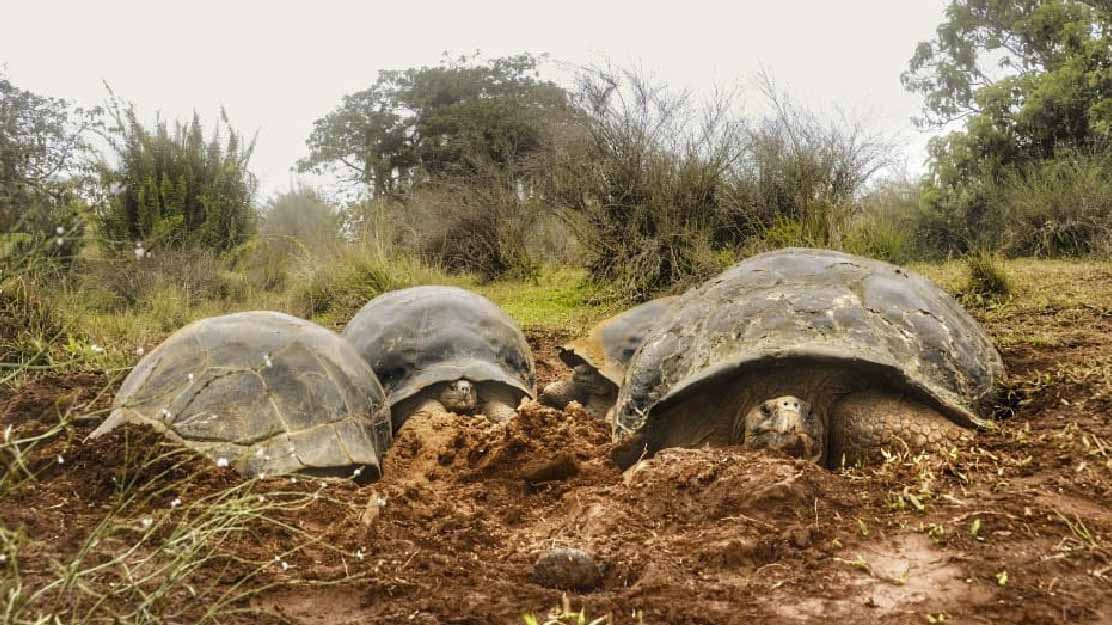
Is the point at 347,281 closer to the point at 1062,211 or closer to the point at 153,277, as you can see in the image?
the point at 153,277

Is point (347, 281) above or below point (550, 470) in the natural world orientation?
above

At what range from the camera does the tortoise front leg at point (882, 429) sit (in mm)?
3268

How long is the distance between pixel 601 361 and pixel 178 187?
303 inches

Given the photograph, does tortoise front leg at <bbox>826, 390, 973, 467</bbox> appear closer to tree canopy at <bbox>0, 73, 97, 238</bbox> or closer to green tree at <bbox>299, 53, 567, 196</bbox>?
tree canopy at <bbox>0, 73, 97, 238</bbox>

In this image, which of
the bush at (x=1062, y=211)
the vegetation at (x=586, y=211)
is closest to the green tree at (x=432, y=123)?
the vegetation at (x=586, y=211)

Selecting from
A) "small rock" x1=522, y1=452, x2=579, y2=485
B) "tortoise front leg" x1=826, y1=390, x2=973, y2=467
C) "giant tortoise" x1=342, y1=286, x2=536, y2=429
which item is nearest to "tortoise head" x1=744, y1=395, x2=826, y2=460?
"tortoise front leg" x1=826, y1=390, x2=973, y2=467

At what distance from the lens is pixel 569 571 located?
2.33 metres

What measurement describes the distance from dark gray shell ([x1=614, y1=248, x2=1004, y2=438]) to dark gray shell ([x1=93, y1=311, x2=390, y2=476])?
3.76ft

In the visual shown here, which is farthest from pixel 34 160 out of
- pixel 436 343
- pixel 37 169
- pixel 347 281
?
pixel 436 343

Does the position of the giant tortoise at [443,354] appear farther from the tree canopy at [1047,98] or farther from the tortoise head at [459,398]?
the tree canopy at [1047,98]

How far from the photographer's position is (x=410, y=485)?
3457 millimetres

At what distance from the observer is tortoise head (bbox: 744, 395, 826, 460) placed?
10.2 feet

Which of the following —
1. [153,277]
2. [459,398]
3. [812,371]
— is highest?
[153,277]

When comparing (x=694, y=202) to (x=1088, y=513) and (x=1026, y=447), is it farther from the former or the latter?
(x=1088, y=513)
